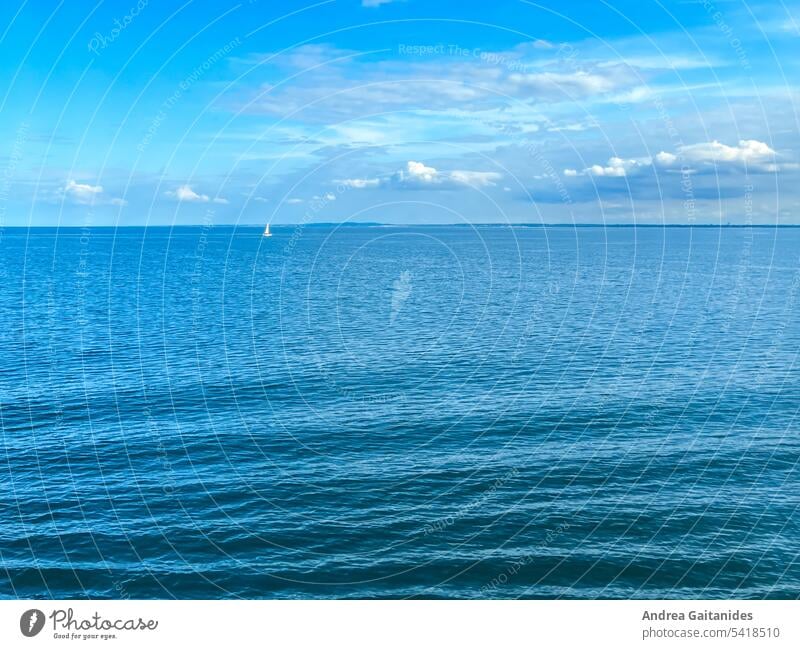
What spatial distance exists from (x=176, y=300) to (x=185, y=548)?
126m

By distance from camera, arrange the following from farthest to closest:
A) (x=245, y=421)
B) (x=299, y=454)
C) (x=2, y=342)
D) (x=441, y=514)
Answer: (x=2, y=342)
(x=245, y=421)
(x=299, y=454)
(x=441, y=514)

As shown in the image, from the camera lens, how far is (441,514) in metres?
60.5

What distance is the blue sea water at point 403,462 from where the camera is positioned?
52.9 m

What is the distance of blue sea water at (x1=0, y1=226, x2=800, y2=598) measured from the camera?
52.9 metres

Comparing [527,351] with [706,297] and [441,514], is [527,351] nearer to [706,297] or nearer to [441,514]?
[441,514]

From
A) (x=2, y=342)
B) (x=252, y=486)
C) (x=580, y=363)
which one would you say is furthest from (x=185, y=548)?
(x=2, y=342)
